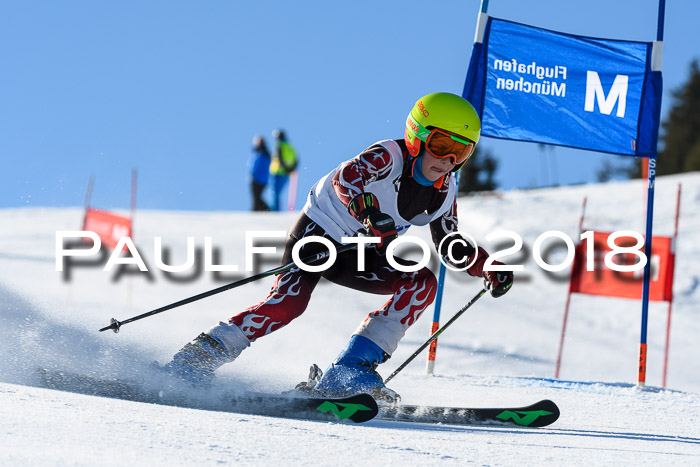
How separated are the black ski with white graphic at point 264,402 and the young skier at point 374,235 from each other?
182 mm

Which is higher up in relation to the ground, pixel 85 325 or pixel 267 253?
pixel 267 253

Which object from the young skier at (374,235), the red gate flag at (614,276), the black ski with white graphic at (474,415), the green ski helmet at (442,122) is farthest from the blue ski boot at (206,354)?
the red gate flag at (614,276)

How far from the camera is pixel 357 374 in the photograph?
3.59 meters

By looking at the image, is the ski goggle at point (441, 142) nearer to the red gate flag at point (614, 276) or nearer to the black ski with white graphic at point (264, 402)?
the black ski with white graphic at point (264, 402)

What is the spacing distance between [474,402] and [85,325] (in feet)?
6.46

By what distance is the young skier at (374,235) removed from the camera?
3.55 m

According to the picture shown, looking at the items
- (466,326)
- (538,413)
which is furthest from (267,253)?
(538,413)

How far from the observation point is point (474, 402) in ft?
14.1

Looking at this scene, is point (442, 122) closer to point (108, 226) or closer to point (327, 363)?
point (327, 363)

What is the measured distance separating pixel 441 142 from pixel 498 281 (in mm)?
725

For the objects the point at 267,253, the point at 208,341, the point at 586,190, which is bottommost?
the point at 208,341

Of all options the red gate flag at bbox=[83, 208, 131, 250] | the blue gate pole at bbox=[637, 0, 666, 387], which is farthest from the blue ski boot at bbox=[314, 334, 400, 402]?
the red gate flag at bbox=[83, 208, 131, 250]

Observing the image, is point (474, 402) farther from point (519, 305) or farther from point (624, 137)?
point (519, 305)

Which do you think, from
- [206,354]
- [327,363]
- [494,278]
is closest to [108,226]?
[327,363]
